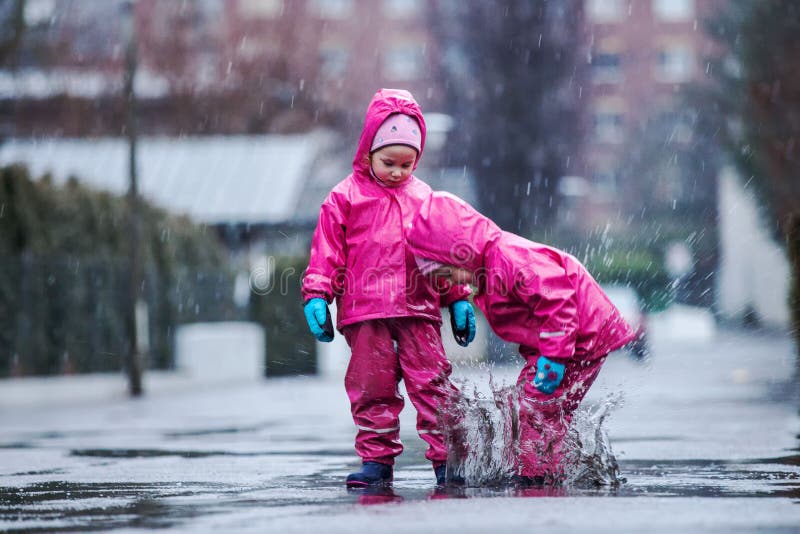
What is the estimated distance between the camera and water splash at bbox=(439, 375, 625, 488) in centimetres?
648

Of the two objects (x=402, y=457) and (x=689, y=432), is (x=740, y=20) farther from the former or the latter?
(x=402, y=457)

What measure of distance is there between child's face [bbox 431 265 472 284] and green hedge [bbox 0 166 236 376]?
44.0 feet

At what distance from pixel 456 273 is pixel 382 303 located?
431mm

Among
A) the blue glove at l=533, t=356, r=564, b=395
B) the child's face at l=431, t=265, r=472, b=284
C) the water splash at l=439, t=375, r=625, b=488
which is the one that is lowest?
the water splash at l=439, t=375, r=625, b=488

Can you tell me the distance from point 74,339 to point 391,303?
14.9 metres

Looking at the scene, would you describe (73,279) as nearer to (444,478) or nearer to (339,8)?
(444,478)

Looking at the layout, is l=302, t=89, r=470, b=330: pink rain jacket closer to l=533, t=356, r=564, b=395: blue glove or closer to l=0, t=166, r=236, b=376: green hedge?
l=533, t=356, r=564, b=395: blue glove

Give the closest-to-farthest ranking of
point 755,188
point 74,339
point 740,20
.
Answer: point 74,339 → point 740,20 → point 755,188

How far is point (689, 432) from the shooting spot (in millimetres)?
10211

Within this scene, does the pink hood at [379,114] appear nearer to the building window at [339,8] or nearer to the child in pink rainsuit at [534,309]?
the child in pink rainsuit at [534,309]

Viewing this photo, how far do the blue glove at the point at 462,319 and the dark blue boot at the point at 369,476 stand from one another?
71 cm

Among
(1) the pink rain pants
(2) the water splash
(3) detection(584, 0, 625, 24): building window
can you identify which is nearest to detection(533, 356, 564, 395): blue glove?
(2) the water splash

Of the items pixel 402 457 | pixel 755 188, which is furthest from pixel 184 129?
pixel 402 457

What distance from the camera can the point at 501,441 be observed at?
660cm
